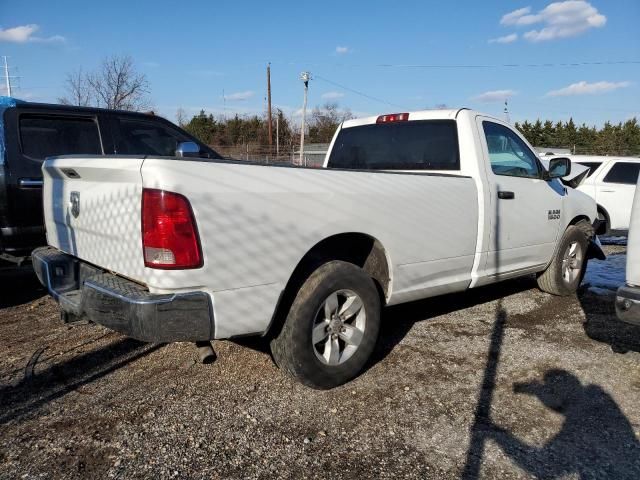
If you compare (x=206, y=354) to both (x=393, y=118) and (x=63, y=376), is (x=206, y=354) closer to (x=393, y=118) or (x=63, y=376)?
(x=63, y=376)

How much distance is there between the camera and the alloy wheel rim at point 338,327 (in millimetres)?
3273

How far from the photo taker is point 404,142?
4.82m

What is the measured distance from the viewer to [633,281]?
3.37 m

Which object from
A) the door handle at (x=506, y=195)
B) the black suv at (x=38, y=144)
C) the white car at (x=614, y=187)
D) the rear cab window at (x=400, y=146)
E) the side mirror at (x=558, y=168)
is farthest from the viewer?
the white car at (x=614, y=187)

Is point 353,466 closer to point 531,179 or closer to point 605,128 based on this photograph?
point 531,179

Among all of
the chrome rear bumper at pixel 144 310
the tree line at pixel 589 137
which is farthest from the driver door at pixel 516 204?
the tree line at pixel 589 137

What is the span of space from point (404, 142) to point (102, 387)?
3.23m

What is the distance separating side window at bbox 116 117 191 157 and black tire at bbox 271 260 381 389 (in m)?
3.06

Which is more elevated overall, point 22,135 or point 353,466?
point 22,135

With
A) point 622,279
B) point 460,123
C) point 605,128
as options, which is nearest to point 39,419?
point 460,123

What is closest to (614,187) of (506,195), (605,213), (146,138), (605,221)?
(605,213)

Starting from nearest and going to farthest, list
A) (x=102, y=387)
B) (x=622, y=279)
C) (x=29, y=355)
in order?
(x=102, y=387) < (x=29, y=355) < (x=622, y=279)

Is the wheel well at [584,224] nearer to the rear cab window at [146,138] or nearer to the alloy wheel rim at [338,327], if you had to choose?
the alloy wheel rim at [338,327]

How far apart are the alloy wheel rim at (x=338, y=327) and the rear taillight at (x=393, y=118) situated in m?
2.18
